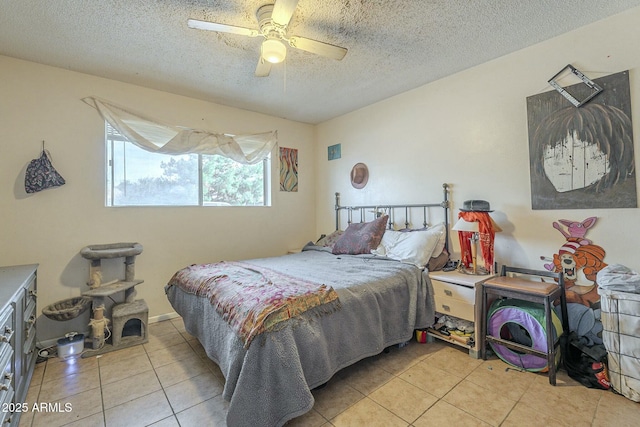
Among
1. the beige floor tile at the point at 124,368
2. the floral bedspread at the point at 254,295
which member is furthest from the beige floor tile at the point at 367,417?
the beige floor tile at the point at 124,368

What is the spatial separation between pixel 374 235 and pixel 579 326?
5.93 ft

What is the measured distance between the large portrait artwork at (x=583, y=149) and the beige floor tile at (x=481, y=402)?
5.05ft

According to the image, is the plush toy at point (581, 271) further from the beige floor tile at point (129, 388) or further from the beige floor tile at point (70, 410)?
the beige floor tile at point (70, 410)

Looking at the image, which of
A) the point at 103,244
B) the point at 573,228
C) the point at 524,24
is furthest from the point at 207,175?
the point at 573,228

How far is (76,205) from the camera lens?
2764 millimetres

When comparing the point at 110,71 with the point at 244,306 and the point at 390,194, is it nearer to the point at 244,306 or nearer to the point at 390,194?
the point at 244,306

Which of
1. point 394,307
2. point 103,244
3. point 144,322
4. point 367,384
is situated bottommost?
point 367,384

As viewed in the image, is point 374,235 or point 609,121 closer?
point 609,121

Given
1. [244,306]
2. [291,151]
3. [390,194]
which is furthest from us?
[291,151]

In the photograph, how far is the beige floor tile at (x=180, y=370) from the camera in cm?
208

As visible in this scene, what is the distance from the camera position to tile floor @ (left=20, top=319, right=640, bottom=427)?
1640 mm

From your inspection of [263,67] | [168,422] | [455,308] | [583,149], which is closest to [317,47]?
[263,67]

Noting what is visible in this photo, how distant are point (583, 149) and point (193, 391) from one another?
3.37 metres

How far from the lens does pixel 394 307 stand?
7.41 feet
